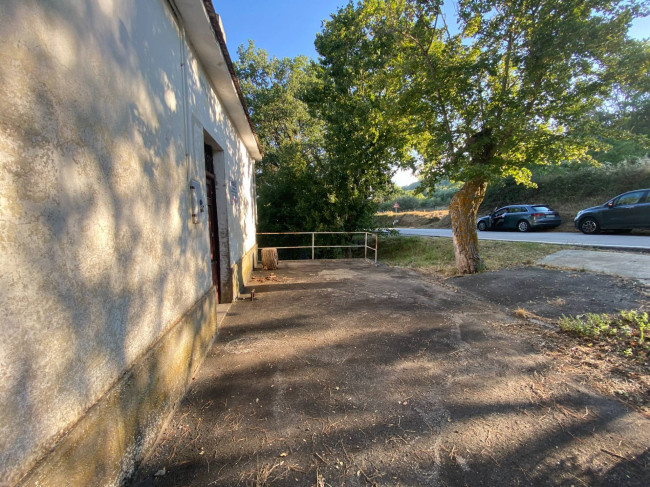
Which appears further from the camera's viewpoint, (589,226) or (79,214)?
(589,226)

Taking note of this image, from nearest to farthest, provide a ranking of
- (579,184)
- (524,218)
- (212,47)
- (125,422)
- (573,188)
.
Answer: (125,422)
(212,47)
(524,218)
(579,184)
(573,188)

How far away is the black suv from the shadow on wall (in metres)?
13.7

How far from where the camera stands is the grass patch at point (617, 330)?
9.28 feet

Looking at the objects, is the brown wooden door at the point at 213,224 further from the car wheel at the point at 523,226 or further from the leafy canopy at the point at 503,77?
the car wheel at the point at 523,226

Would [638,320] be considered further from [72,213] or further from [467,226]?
[72,213]

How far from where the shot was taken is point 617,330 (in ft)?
10.4

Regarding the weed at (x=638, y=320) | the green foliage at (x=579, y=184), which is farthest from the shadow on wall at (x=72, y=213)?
the green foliage at (x=579, y=184)

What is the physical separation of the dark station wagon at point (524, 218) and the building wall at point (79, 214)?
1284cm

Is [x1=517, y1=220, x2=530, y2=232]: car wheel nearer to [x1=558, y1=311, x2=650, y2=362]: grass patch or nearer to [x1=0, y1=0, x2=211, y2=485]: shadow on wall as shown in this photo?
[x1=558, y1=311, x2=650, y2=362]: grass patch

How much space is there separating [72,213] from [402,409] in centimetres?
246

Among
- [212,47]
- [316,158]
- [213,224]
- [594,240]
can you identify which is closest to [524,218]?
[594,240]

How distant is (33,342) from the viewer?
1043mm

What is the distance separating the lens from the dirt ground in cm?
163

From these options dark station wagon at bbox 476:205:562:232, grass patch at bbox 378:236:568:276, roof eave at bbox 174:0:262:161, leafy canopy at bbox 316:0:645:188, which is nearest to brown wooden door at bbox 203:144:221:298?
roof eave at bbox 174:0:262:161
